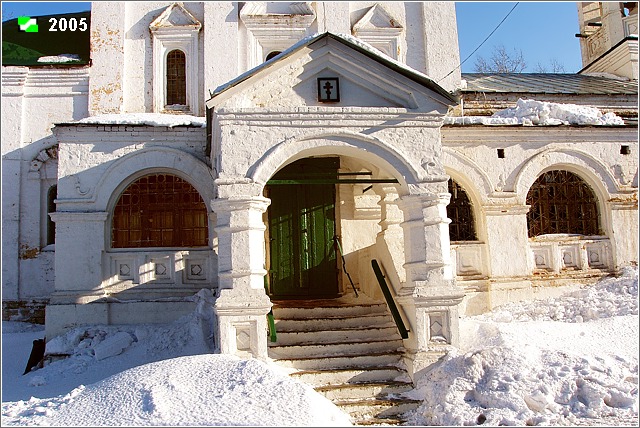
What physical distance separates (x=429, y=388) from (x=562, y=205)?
5.43 m

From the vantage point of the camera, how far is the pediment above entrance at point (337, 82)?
752 centimetres

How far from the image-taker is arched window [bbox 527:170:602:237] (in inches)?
422

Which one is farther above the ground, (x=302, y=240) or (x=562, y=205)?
(x=562, y=205)

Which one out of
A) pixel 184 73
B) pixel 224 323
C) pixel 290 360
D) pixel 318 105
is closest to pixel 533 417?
pixel 290 360

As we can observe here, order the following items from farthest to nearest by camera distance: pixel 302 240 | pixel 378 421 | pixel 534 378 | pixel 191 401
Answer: pixel 302 240 → pixel 378 421 → pixel 534 378 → pixel 191 401

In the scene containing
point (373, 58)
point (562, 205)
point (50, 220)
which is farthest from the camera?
point (50, 220)

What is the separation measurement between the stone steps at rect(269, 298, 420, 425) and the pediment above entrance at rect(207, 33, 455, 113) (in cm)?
282

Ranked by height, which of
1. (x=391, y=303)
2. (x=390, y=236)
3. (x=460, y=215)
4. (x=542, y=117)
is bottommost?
(x=391, y=303)

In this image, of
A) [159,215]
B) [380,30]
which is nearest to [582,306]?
[159,215]

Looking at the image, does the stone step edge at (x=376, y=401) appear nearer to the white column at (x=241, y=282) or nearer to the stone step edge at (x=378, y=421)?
the stone step edge at (x=378, y=421)

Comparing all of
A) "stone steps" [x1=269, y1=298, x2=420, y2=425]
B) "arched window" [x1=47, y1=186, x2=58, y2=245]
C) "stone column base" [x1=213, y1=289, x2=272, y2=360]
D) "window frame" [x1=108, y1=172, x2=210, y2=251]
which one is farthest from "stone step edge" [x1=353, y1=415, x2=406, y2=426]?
"arched window" [x1=47, y1=186, x2=58, y2=245]

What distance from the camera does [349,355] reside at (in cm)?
762

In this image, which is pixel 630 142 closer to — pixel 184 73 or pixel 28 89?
pixel 184 73

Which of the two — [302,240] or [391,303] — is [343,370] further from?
[302,240]
